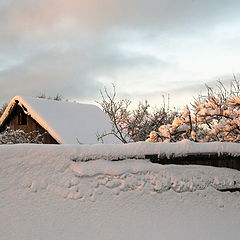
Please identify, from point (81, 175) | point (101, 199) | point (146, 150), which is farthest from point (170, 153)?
point (81, 175)

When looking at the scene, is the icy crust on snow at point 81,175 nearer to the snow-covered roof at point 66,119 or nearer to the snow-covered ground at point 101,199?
the snow-covered ground at point 101,199

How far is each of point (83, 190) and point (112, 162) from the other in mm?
688

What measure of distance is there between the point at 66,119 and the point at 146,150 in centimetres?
1379

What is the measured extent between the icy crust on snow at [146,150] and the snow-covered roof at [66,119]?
10.7m

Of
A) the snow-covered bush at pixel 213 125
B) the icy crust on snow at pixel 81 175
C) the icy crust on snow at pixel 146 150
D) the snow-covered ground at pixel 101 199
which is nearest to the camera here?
the snow-covered ground at pixel 101 199

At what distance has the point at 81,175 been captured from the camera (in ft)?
16.5

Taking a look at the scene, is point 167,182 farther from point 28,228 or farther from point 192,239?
point 28,228

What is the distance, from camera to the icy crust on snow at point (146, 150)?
533 centimetres

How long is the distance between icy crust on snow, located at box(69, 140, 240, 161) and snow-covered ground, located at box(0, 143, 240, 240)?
0.02m

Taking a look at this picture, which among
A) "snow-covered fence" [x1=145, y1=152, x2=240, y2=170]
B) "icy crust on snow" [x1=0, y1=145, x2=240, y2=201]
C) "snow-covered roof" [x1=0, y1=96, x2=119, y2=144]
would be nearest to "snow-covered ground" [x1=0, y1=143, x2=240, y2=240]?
"icy crust on snow" [x1=0, y1=145, x2=240, y2=201]

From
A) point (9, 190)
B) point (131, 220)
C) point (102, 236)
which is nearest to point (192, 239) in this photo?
point (131, 220)

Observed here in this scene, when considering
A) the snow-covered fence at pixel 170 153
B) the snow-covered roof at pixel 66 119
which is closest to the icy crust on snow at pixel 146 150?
the snow-covered fence at pixel 170 153

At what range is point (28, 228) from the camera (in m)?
4.28

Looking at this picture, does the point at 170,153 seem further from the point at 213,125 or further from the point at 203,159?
the point at 213,125
